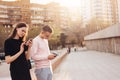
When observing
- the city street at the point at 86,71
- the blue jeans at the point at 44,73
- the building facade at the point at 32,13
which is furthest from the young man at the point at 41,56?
the building facade at the point at 32,13

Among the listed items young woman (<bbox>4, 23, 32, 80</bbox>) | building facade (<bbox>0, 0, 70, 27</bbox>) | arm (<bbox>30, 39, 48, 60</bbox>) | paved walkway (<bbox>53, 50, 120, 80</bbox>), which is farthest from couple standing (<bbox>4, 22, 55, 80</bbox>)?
building facade (<bbox>0, 0, 70, 27</bbox>)

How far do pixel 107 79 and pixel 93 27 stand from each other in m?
91.3

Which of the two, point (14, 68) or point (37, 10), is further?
point (37, 10)

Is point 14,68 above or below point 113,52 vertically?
above

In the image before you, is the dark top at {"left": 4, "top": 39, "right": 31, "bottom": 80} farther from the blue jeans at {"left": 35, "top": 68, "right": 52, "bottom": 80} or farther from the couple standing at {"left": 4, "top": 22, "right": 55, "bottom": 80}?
the blue jeans at {"left": 35, "top": 68, "right": 52, "bottom": 80}

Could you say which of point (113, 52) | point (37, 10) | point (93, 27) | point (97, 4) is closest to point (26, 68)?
point (113, 52)

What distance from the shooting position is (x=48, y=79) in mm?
4422

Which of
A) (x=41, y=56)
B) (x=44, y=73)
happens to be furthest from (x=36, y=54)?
(x=44, y=73)

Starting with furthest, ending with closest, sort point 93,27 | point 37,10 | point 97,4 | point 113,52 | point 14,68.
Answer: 1. point 97,4
2. point 37,10
3. point 93,27
4. point 113,52
5. point 14,68

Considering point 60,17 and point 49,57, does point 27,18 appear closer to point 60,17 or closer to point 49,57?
point 60,17

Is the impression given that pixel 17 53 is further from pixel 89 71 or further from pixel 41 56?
pixel 89 71

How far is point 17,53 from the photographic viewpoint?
358 centimetres

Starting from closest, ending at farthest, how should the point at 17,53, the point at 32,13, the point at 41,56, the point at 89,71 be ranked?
1. the point at 17,53
2. the point at 41,56
3. the point at 89,71
4. the point at 32,13

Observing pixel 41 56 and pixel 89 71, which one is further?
pixel 89 71
